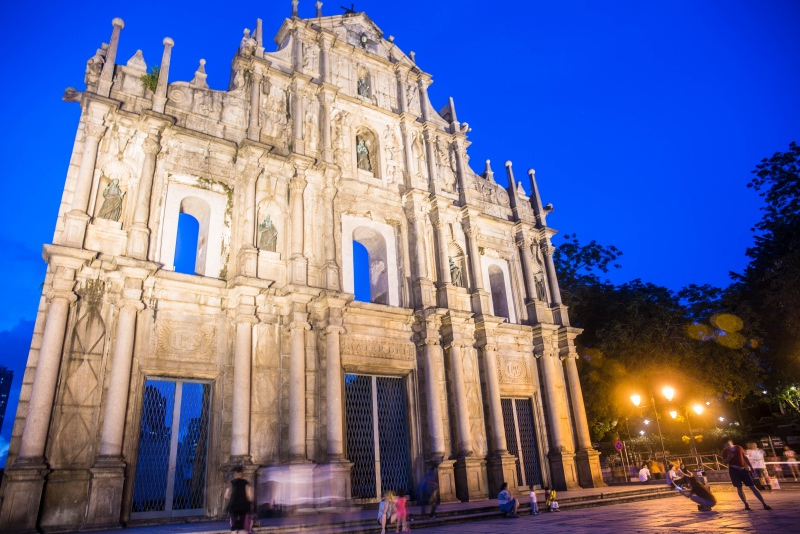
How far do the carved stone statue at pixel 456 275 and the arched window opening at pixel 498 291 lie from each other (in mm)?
2466

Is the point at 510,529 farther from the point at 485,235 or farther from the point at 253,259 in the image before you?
the point at 485,235

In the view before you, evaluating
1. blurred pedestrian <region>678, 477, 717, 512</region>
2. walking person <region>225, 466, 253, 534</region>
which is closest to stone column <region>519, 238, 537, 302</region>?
blurred pedestrian <region>678, 477, 717, 512</region>

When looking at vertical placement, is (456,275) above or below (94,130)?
below

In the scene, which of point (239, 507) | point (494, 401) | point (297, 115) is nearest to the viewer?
point (239, 507)

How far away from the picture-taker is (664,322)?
2220cm

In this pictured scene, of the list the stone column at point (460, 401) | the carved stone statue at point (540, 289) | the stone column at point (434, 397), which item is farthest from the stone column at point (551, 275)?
the stone column at point (434, 397)

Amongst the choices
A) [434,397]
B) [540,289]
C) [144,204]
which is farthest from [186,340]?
[540,289]

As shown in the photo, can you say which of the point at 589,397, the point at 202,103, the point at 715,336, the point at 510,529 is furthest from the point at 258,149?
the point at 715,336

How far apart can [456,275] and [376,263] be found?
272cm

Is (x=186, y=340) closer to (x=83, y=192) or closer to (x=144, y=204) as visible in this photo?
(x=144, y=204)

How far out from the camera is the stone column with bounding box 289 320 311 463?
12359mm

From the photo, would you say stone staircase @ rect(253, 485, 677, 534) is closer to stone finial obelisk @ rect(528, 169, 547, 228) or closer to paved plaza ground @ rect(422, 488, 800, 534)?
paved plaza ground @ rect(422, 488, 800, 534)

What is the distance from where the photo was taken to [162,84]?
14.5 meters

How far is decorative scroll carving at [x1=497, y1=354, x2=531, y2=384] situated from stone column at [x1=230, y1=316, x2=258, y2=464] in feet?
27.6
